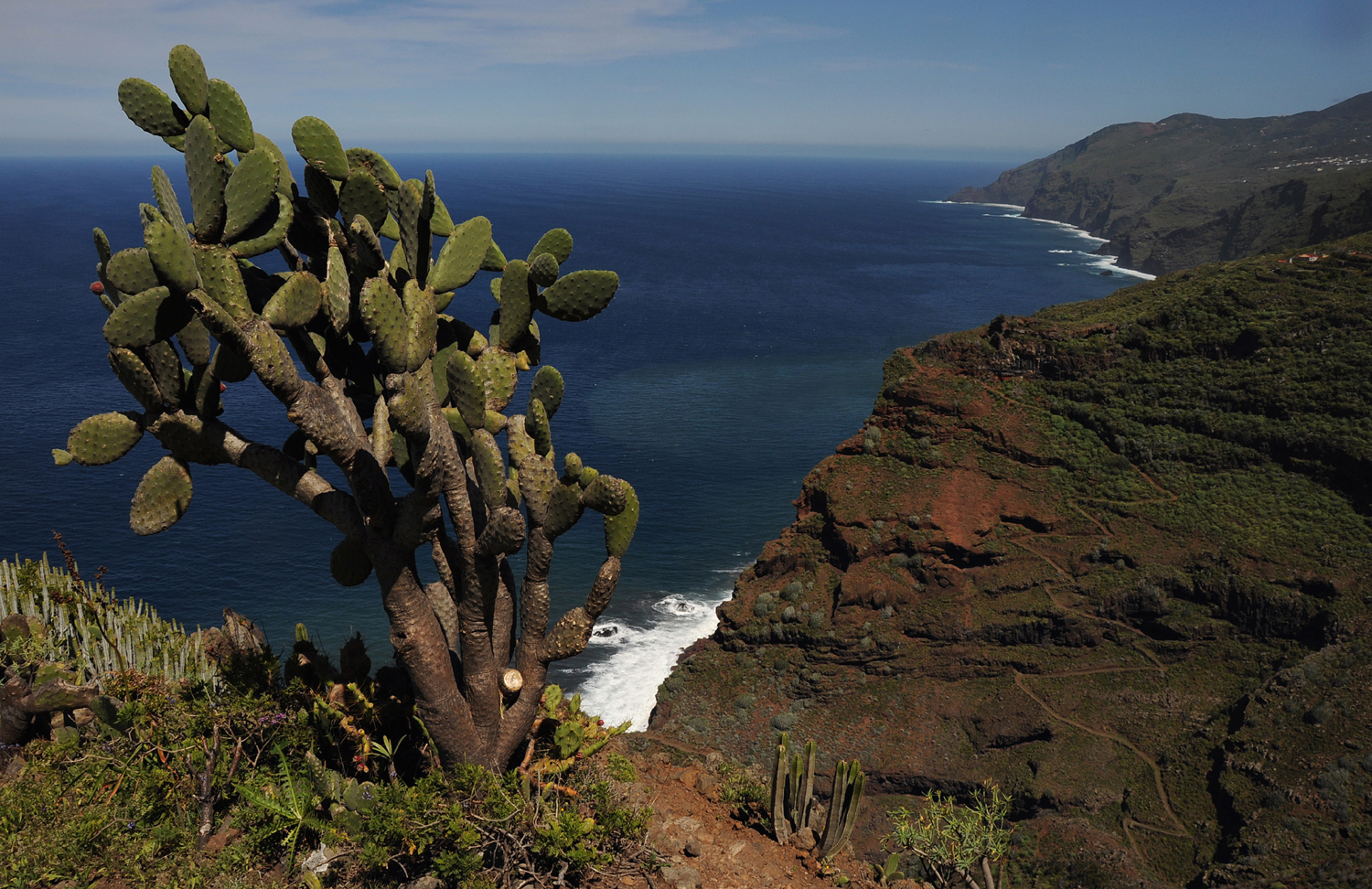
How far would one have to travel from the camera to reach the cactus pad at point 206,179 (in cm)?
732

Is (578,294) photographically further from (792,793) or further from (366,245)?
(792,793)

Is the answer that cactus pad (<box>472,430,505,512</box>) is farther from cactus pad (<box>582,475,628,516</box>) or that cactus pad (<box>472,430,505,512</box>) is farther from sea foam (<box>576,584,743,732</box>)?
sea foam (<box>576,584,743,732</box>)

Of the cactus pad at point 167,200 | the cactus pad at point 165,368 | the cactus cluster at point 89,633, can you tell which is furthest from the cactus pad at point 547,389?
the cactus cluster at point 89,633

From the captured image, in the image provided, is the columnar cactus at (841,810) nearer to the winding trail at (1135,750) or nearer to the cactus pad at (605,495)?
the cactus pad at (605,495)

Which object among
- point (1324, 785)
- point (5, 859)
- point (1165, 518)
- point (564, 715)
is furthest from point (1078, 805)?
point (5, 859)

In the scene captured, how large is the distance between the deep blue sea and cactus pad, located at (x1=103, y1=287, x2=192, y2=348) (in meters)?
28.6

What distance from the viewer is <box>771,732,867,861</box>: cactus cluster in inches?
429

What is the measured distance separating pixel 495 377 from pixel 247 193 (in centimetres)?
274

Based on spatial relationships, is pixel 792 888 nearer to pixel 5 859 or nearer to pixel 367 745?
pixel 367 745

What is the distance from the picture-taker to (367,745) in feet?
29.3

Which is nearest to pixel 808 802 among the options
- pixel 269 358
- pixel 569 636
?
pixel 569 636

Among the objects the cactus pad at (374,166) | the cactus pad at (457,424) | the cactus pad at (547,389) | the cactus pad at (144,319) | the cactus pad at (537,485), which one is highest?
the cactus pad at (374,166)

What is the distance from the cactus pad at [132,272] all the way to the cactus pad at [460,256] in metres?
2.42

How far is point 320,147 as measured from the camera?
847 centimetres
